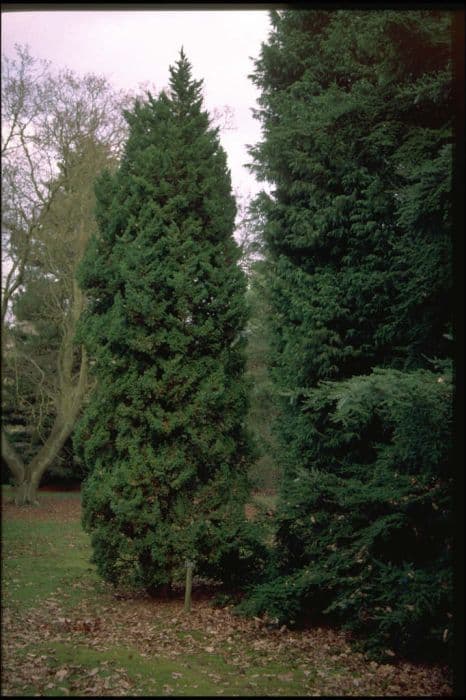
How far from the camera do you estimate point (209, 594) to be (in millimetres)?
6945

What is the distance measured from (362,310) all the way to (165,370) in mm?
2223

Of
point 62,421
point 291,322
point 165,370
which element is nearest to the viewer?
point 165,370

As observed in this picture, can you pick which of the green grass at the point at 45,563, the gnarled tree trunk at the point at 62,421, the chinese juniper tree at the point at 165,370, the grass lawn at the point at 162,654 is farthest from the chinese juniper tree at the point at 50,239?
the grass lawn at the point at 162,654

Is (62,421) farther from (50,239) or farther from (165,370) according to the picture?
(165,370)

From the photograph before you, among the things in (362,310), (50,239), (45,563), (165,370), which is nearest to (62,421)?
(50,239)

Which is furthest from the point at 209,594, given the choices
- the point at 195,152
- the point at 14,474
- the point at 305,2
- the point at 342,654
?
the point at 305,2

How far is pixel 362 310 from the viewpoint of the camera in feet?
20.8

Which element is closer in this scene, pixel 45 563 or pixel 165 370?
pixel 165 370

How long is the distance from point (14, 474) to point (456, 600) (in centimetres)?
410

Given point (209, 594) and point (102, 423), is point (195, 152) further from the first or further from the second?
point (209, 594)

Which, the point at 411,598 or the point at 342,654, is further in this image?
the point at 342,654

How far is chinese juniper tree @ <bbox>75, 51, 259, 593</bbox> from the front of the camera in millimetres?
6234

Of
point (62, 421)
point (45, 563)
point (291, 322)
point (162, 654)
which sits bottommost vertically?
point (45, 563)

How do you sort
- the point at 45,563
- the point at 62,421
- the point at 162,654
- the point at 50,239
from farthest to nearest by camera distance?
the point at 62,421 < the point at 50,239 < the point at 45,563 < the point at 162,654
